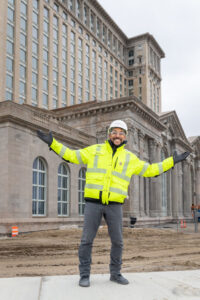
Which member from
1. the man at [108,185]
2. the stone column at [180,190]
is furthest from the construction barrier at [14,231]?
the stone column at [180,190]

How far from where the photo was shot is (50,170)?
77.0 ft

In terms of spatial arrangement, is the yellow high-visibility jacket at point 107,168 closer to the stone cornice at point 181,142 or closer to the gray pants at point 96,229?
the gray pants at point 96,229

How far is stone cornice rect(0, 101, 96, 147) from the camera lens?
20.2 meters

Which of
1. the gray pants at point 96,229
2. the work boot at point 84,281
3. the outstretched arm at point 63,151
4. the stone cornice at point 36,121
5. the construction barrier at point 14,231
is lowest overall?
the construction barrier at point 14,231

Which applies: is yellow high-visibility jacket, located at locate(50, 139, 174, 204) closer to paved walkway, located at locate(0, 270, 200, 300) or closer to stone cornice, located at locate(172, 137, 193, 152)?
paved walkway, located at locate(0, 270, 200, 300)

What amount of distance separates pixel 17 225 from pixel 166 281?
638 inches

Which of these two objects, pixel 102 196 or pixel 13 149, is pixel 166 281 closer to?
pixel 102 196

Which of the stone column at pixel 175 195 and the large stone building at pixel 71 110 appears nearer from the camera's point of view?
the large stone building at pixel 71 110

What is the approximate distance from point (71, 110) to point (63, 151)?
99.3ft

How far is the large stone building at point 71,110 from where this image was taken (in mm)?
20969

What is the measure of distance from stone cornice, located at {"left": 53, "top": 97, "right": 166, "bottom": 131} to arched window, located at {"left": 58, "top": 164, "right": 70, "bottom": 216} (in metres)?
9.32

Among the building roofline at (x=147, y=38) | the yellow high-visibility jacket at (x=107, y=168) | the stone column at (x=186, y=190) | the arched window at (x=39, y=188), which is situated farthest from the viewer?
the building roofline at (x=147, y=38)

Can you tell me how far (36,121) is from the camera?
22500 millimetres

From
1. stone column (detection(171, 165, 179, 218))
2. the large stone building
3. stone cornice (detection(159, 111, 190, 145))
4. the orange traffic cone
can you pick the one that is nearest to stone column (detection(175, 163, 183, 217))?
the large stone building
